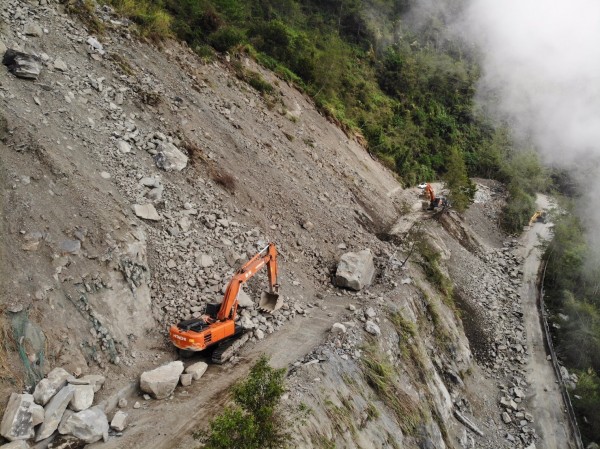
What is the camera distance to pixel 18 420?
7602 mm

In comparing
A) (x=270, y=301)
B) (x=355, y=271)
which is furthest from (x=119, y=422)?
(x=355, y=271)

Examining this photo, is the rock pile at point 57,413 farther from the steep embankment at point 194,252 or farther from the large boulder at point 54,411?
the steep embankment at point 194,252

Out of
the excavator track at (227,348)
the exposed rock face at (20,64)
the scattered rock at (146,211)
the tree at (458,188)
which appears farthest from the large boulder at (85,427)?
the tree at (458,188)

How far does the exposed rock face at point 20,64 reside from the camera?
42.9ft

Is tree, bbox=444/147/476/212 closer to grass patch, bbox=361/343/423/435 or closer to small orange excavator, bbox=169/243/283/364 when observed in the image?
grass patch, bbox=361/343/423/435

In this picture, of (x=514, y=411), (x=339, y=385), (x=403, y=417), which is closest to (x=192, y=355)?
(x=339, y=385)

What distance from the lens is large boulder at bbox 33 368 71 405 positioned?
826 cm

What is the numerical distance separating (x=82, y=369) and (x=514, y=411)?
58.0ft

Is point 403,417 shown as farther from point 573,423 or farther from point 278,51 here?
point 278,51

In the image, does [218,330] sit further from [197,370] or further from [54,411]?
[54,411]

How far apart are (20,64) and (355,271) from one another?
43.6 ft

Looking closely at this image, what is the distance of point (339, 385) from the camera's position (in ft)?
36.1

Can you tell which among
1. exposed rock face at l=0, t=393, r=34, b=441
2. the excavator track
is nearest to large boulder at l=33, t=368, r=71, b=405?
exposed rock face at l=0, t=393, r=34, b=441

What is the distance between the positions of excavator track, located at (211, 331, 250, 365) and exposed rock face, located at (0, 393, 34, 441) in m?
4.23
